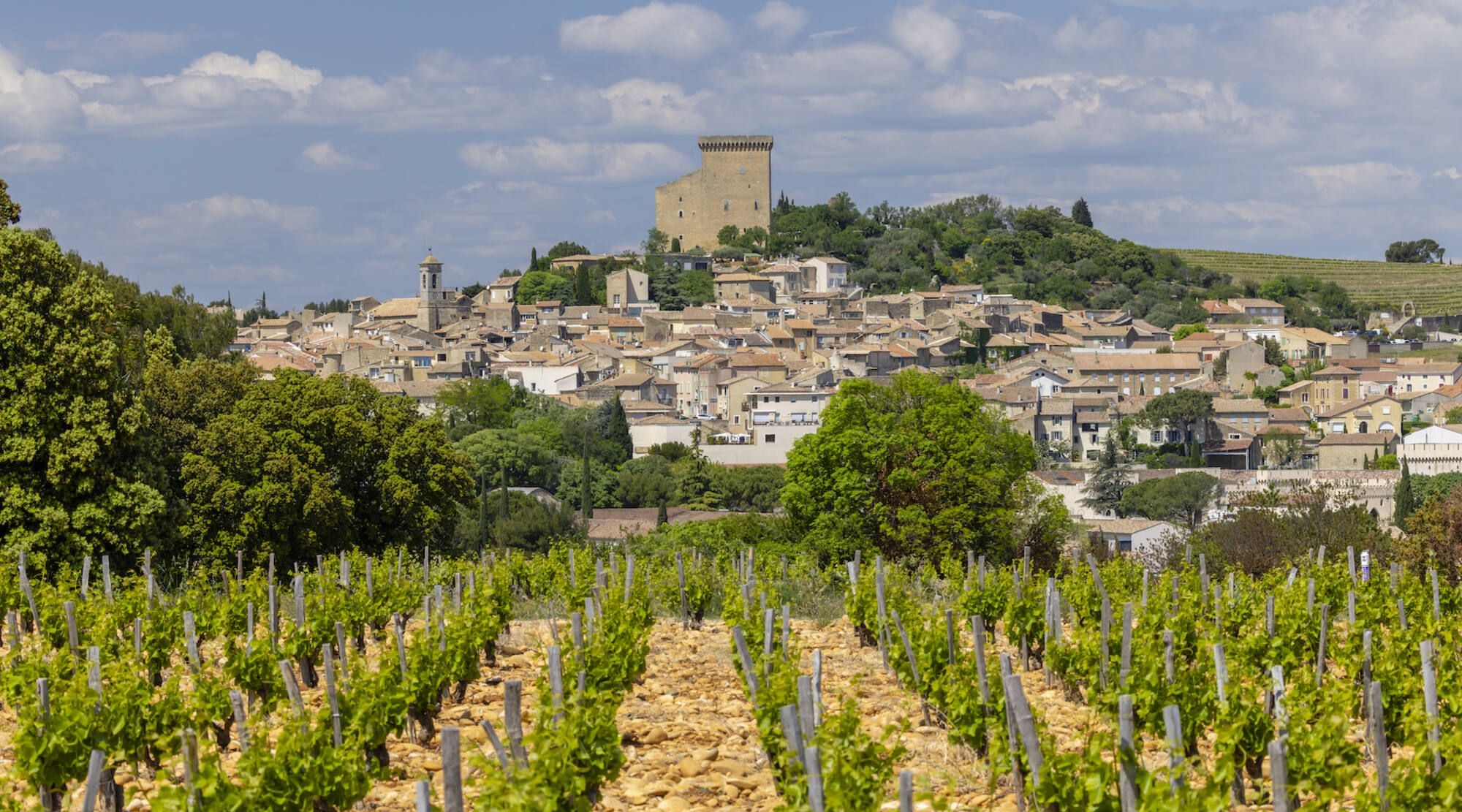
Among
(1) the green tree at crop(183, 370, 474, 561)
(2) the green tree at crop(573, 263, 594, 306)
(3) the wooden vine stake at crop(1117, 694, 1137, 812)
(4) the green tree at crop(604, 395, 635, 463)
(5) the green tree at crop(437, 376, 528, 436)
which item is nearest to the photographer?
(3) the wooden vine stake at crop(1117, 694, 1137, 812)

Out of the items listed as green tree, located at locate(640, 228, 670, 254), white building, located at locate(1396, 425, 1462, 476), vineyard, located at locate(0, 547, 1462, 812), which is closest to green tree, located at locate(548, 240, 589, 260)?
green tree, located at locate(640, 228, 670, 254)

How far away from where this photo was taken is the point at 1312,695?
901cm

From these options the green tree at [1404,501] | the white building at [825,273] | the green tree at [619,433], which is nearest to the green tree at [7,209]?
the green tree at [1404,501]

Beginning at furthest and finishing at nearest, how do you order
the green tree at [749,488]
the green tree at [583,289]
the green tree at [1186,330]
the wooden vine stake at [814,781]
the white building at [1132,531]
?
the green tree at [583,289] → the green tree at [1186,330] → the green tree at [749,488] → the white building at [1132,531] → the wooden vine stake at [814,781]

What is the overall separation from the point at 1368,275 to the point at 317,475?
4795 inches

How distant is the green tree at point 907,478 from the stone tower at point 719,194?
9554 cm

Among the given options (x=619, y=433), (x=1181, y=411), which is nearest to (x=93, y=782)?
(x=619, y=433)

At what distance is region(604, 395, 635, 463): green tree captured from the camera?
66000 millimetres

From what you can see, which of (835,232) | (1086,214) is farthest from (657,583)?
(1086,214)

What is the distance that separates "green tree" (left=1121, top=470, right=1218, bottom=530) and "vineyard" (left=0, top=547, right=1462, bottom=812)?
141ft

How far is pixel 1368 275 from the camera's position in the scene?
132m

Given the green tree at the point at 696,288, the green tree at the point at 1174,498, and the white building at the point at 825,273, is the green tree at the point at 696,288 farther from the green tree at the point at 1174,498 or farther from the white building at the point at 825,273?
the green tree at the point at 1174,498

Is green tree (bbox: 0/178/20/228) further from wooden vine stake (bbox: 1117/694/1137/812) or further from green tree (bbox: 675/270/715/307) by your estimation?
green tree (bbox: 675/270/715/307)

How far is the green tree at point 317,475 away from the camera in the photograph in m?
22.1
